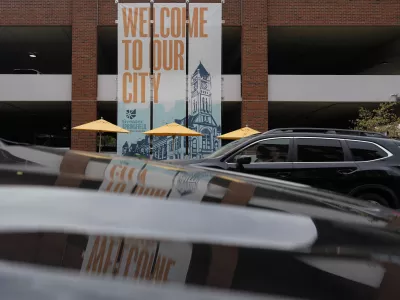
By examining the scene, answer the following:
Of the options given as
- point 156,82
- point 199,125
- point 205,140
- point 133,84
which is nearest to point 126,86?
point 133,84

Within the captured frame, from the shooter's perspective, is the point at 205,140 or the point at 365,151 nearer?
the point at 365,151

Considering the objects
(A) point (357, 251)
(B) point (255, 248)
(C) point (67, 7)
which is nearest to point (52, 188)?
Answer: (B) point (255, 248)

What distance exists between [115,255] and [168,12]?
15.1 meters

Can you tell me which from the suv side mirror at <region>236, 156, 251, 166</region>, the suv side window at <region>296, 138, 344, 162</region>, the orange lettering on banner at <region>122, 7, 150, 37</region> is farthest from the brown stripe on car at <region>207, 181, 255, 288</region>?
the orange lettering on banner at <region>122, 7, 150, 37</region>

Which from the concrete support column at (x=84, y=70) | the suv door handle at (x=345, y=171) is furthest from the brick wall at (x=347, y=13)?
the suv door handle at (x=345, y=171)

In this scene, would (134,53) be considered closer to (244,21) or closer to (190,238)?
(244,21)

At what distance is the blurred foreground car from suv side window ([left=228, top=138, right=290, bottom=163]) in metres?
5.28

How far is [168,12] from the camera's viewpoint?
15320 millimetres

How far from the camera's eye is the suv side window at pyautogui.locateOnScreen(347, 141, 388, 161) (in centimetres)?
700

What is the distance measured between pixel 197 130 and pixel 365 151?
8.73m

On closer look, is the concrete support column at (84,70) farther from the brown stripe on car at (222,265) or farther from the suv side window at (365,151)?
the brown stripe on car at (222,265)

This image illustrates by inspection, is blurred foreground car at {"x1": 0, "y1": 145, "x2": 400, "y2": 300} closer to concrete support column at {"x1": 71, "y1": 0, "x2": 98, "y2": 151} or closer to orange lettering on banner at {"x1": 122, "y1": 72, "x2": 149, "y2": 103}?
orange lettering on banner at {"x1": 122, "y1": 72, "x2": 149, "y2": 103}

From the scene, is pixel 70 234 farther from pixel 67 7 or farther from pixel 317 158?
pixel 67 7

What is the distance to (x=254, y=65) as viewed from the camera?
51.4ft
